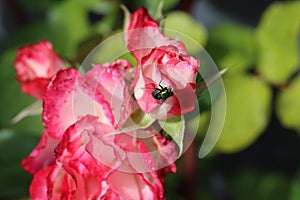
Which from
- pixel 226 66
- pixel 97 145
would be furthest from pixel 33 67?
pixel 226 66

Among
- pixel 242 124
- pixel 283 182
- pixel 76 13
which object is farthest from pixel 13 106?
pixel 283 182

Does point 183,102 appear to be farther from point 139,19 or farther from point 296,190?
point 296,190

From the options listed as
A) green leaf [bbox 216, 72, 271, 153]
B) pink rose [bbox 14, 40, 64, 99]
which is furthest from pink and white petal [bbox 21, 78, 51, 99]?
green leaf [bbox 216, 72, 271, 153]

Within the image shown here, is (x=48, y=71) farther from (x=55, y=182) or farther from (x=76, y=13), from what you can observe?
(x=76, y=13)

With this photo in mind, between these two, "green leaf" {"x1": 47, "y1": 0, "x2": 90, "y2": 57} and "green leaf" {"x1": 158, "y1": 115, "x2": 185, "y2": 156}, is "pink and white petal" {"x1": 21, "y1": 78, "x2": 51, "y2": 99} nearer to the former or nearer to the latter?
"green leaf" {"x1": 158, "y1": 115, "x2": 185, "y2": 156}

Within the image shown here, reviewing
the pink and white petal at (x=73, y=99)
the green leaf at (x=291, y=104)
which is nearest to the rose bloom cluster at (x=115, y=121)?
the pink and white petal at (x=73, y=99)

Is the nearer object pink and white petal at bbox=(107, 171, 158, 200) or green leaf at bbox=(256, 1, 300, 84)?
pink and white petal at bbox=(107, 171, 158, 200)

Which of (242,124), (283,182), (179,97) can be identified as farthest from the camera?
(283,182)

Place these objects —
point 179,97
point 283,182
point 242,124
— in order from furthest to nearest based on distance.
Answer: point 283,182
point 242,124
point 179,97
